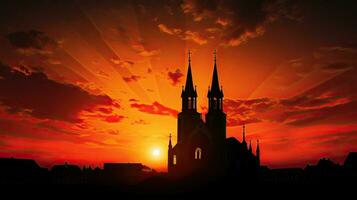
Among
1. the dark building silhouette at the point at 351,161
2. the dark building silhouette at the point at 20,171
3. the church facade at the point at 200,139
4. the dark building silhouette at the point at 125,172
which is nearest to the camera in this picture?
the church facade at the point at 200,139

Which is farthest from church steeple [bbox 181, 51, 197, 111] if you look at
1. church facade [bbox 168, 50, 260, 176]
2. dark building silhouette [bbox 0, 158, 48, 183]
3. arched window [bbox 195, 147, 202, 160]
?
dark building silhouette [bbox 0, 158, 48, 183]

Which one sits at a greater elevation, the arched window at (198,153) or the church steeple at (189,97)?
the church steeple at (189,97)

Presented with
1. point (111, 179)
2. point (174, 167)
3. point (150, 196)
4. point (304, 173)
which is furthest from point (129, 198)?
point (304, 173)

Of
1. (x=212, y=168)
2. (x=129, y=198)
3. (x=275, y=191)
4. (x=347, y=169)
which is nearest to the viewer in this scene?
(x=129, y=198)

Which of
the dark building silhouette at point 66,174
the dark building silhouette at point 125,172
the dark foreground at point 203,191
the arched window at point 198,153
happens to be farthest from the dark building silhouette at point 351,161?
the dark building silhouette at point 66,174

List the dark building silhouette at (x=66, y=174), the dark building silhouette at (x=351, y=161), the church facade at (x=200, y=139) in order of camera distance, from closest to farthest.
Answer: the church facade at (x=200, y=139)
the dark building silhouette at (x=351, y=161)
the dark building silhouette at (x=66, y=174)

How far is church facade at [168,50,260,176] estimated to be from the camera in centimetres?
6400

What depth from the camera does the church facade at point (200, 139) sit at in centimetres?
6400

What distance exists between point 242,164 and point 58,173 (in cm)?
5871

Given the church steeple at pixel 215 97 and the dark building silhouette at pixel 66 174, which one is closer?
the church steeple at pixel 215 97

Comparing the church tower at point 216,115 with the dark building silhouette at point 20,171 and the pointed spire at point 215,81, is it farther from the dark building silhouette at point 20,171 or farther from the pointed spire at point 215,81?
the dark building silhouette at point 20,171

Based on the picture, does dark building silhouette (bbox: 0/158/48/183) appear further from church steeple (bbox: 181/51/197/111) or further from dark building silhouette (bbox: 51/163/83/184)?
church steeple (bbox: 181/51/197/111)

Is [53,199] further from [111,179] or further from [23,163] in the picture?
[23,163]

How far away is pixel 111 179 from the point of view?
89.8 metres
